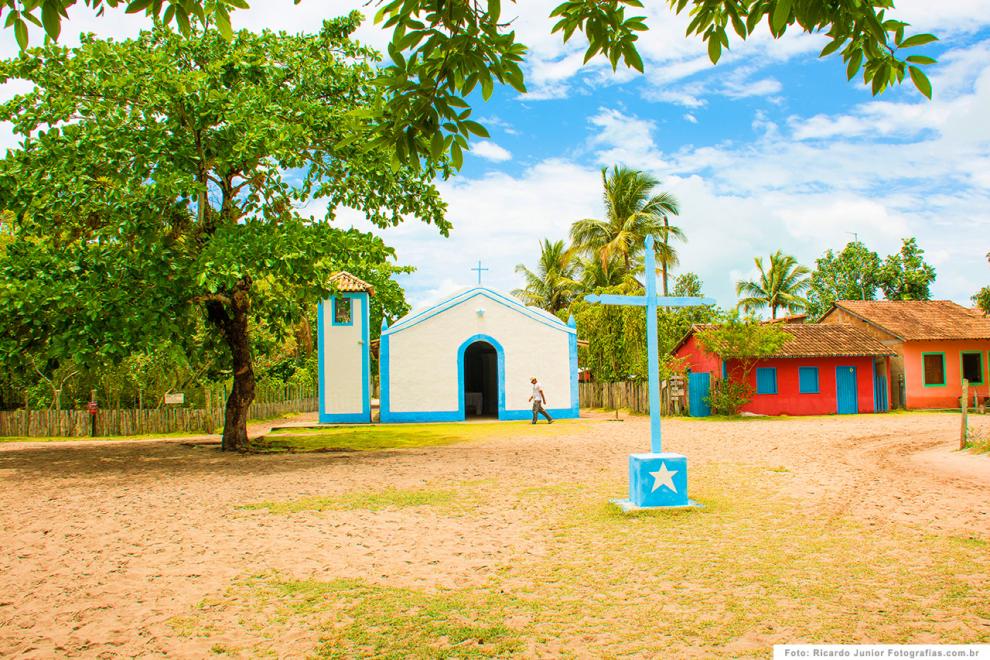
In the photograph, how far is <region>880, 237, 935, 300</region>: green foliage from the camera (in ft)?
122

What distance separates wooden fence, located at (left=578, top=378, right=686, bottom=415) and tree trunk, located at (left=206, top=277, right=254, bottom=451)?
1237cm

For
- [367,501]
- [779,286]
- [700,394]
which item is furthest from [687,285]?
[367,501]

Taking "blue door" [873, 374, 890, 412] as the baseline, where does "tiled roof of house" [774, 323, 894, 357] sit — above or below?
above

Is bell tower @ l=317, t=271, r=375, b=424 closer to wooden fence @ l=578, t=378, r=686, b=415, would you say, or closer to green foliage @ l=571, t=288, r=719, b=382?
wooden fence @ l=578, t=378, r=686, b=415

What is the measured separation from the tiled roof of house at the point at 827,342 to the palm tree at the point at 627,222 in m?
6.74

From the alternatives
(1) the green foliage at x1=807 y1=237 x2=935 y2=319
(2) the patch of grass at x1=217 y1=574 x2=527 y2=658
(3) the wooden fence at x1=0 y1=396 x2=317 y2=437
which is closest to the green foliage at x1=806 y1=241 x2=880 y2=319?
(1) the green foliage at x1=807 y1=237 x2=935 y2=319

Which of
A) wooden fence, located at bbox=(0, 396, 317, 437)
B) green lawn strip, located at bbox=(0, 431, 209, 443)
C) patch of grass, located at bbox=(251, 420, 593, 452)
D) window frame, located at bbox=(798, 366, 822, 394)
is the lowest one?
patch of grass, located at bbox=(251, 420, 593, 452)

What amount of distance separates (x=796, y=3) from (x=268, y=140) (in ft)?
34.8

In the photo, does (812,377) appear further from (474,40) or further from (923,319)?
(474,40)

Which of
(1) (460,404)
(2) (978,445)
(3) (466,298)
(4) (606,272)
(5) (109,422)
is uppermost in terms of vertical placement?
(4) (606,272)

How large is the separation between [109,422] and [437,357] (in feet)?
32.1

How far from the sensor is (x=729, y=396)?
77.2 ft

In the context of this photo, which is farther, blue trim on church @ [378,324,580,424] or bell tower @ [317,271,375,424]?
bell tower @ [317,271,375,424]

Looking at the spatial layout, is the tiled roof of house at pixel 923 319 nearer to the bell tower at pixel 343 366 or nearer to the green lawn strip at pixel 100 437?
the bell tower at pixel 343 366
